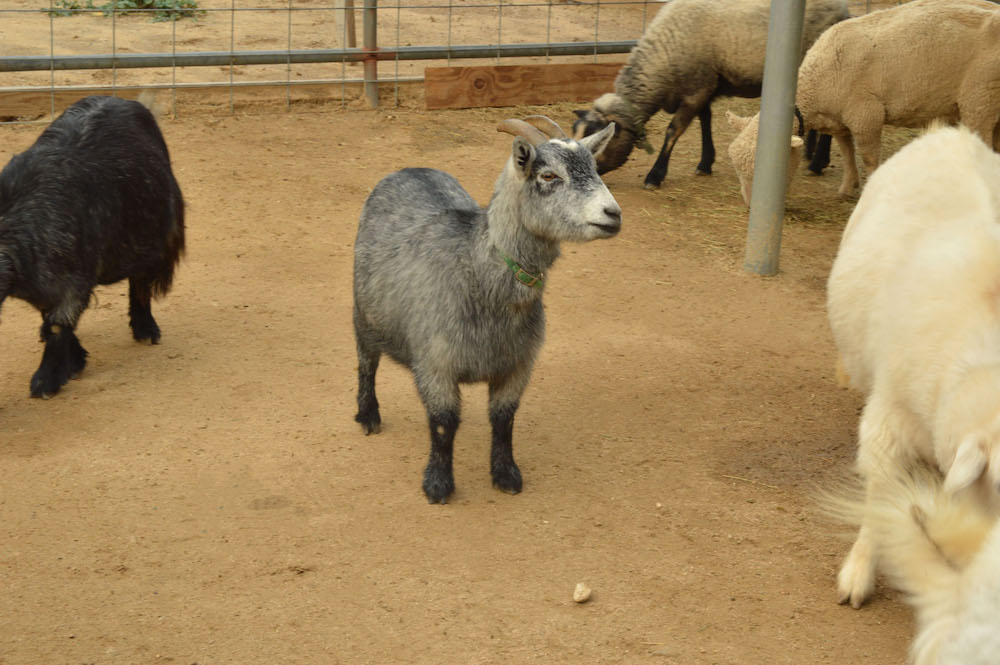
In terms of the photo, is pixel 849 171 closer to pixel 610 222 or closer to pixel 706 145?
pixel 706 145

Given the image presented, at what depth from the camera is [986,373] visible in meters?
3.14

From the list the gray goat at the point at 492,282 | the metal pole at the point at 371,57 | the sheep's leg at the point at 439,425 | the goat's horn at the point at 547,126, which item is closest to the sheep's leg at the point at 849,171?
the metal pole at the point at 371,57

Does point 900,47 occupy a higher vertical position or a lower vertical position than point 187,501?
higher

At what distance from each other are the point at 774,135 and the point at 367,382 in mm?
3508

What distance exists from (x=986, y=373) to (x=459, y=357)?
205 cm

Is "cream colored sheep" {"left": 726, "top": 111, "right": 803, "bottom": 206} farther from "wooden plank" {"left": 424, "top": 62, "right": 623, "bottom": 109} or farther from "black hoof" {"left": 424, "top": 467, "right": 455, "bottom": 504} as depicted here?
"black hoof" {"left": 424, "top": 467, "right": 455, "bottom": 504}

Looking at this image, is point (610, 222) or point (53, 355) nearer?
point (610, 222)

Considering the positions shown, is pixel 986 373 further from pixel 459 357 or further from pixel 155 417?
pixel 155 417

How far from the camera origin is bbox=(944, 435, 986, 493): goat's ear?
2840 mm

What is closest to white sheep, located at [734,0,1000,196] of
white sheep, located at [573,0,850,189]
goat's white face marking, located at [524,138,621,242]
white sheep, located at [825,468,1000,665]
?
white sheep, located at [573,0,850,189]

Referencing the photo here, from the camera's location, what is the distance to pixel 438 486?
15.1 feet

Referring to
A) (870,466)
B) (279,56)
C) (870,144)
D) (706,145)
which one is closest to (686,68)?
(706,145)

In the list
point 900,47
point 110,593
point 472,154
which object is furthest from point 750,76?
point 110,593

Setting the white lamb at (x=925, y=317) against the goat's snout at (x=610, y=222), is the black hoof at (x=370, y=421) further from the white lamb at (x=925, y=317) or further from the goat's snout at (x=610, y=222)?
→ the white lamb at (x=925, y=317)
